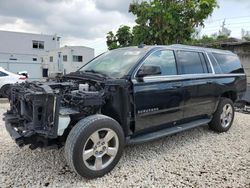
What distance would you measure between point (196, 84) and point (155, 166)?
1.93 meters

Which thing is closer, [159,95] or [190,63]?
[159,95]

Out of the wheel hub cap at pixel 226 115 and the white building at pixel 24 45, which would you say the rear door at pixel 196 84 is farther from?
the white building at pixel 24 45

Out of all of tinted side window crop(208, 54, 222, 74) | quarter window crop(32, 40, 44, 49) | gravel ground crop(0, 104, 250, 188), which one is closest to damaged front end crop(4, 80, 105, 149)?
gravel ground crop(0, 104, 250, 188)

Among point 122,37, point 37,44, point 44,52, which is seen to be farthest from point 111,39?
point 37,44

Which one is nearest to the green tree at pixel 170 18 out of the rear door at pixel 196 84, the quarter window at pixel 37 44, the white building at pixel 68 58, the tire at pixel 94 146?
the rear door at pixel 196 84

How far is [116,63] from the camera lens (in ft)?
15.7

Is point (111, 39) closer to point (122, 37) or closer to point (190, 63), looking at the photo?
point (122, 37)

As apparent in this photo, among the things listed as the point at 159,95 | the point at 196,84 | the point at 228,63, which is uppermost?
the point at 228,63

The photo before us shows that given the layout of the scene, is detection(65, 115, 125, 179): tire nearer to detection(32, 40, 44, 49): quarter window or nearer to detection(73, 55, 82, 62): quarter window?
detection(73, 55, 82, 62): quarter window

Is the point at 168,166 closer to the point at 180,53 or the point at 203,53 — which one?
the point at 180,53

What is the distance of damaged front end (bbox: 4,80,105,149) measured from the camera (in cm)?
352

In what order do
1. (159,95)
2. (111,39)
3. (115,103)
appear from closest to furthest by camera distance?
(115,103) → (159,95) → (111,39)

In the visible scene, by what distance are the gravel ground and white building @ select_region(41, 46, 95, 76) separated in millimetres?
28793

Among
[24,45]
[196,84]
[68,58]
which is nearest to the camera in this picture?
[196,84]
